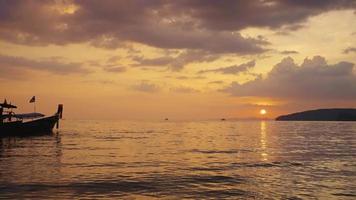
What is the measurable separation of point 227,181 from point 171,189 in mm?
4450

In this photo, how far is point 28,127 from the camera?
75062 mm

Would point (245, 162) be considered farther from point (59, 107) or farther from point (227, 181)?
point (59, 107)

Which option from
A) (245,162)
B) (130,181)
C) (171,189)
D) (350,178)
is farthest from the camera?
(245,162)

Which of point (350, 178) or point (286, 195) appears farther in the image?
point (350, 178)

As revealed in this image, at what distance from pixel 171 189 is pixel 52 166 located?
1302 centimetres

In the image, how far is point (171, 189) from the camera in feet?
68.1

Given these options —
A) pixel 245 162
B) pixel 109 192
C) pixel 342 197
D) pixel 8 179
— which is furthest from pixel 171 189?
pixel 245 162

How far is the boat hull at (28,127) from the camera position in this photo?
6644 centimetres

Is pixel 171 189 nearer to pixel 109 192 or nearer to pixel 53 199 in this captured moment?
pixel 109 192

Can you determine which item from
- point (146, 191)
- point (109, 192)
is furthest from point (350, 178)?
point (109, 192)

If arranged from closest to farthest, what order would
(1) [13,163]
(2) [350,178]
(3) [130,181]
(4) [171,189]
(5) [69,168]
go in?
(4) [171,189] → (3) [130,181] → (2) [350,178] → (5) [69,168] → (1) [13,163]

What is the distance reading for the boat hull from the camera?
218ft

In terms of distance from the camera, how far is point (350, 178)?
24.9 metres

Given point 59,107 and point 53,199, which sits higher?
point 59,107
